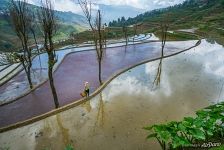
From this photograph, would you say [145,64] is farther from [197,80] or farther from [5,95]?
[5,95]

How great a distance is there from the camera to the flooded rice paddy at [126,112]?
A: 16344 mm

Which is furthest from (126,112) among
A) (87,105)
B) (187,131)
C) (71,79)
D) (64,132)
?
(71,79)

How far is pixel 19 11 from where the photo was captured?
27156mm

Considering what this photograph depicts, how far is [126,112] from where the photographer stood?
66.2 ft

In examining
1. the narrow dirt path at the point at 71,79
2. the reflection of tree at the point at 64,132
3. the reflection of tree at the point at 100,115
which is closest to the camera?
the reflection of tree at the point at 64,132

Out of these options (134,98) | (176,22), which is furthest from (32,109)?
(176,22)

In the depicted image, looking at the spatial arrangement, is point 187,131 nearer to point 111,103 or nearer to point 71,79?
point 111,103

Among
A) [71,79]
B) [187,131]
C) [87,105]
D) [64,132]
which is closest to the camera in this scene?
[187,131]

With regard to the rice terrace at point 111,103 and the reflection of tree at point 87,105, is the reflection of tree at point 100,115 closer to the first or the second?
the rice terrace at point 111,103

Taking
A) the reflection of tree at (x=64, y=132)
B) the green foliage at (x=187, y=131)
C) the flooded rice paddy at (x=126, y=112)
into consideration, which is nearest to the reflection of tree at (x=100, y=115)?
the flooded rice paddy at (x=126, y=112)

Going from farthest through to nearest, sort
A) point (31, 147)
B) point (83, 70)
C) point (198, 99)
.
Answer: point (83, 70)
point (198, 99)
point (31, 147)

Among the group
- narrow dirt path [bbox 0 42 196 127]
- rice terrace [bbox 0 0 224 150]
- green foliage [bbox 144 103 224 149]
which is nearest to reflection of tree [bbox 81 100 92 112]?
rice terrace [bbox 0 0 224 150]

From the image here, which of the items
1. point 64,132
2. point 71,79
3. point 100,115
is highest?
point 71,79

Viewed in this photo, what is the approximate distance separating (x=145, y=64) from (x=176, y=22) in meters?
66.4
